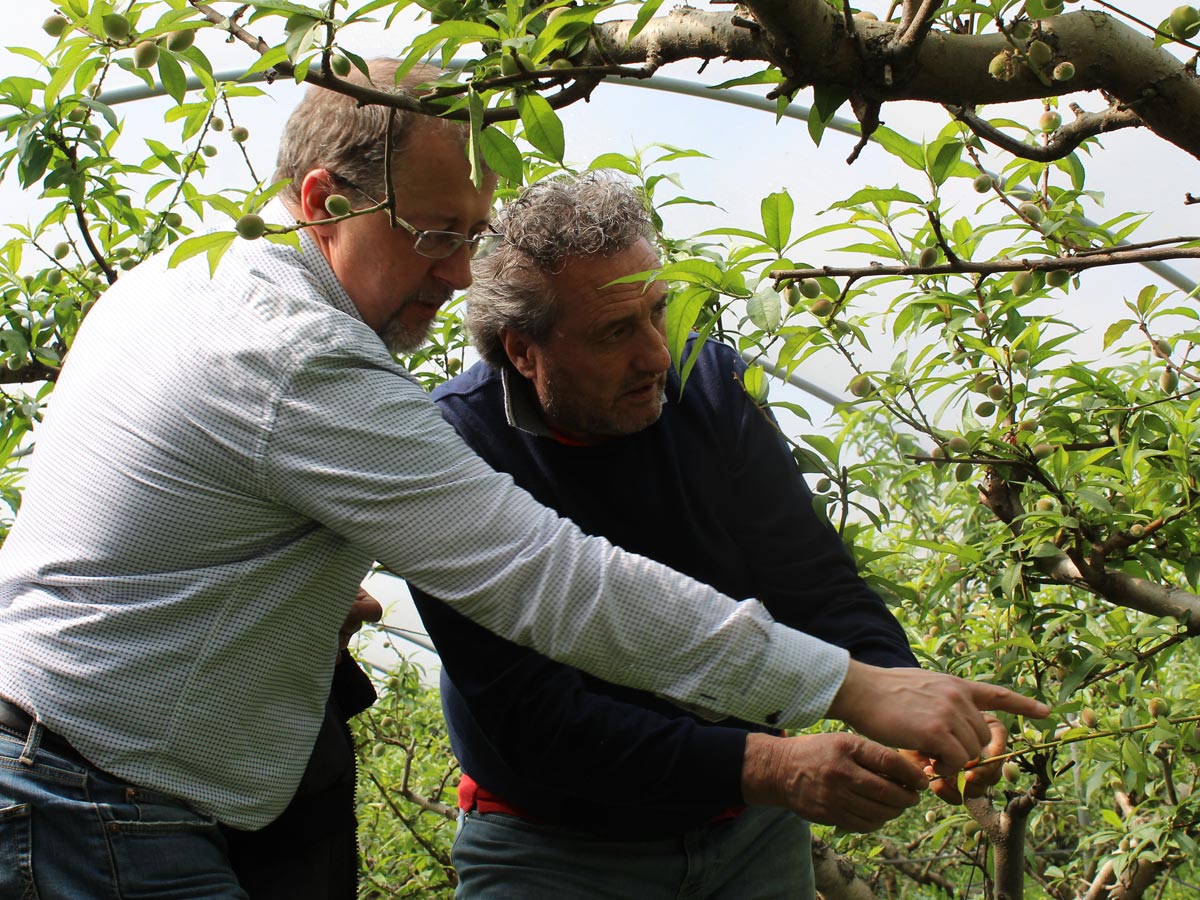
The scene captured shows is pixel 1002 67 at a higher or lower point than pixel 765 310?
higher

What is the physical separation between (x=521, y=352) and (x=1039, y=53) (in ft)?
4.69

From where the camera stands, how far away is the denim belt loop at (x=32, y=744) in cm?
162

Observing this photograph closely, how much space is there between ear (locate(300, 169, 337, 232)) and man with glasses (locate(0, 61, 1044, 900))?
0.99 ft

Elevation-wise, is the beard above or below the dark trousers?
above

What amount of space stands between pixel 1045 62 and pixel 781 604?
53.3 inches

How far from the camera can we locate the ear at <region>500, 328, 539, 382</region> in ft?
8.28

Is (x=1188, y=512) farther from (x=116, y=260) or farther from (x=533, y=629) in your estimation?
(x=116, y=260)

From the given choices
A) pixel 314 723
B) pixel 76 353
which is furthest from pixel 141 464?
pixel 314 723

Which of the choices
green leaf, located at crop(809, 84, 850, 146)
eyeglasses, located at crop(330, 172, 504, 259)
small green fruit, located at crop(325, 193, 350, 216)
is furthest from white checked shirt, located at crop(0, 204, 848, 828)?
green leaf, located at crop(809, 84, 850, 146)

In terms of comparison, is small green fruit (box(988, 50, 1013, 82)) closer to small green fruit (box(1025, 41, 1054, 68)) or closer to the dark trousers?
small green fruit (box(1025, 41, 1054, 68))

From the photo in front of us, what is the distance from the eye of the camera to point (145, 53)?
5.35 feet

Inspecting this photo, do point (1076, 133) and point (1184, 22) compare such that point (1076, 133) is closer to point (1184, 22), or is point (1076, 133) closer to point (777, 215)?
point (1184, 22)

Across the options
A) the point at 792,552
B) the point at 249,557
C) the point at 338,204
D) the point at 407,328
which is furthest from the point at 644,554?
the point at 338,204

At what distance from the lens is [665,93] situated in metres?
4.58
